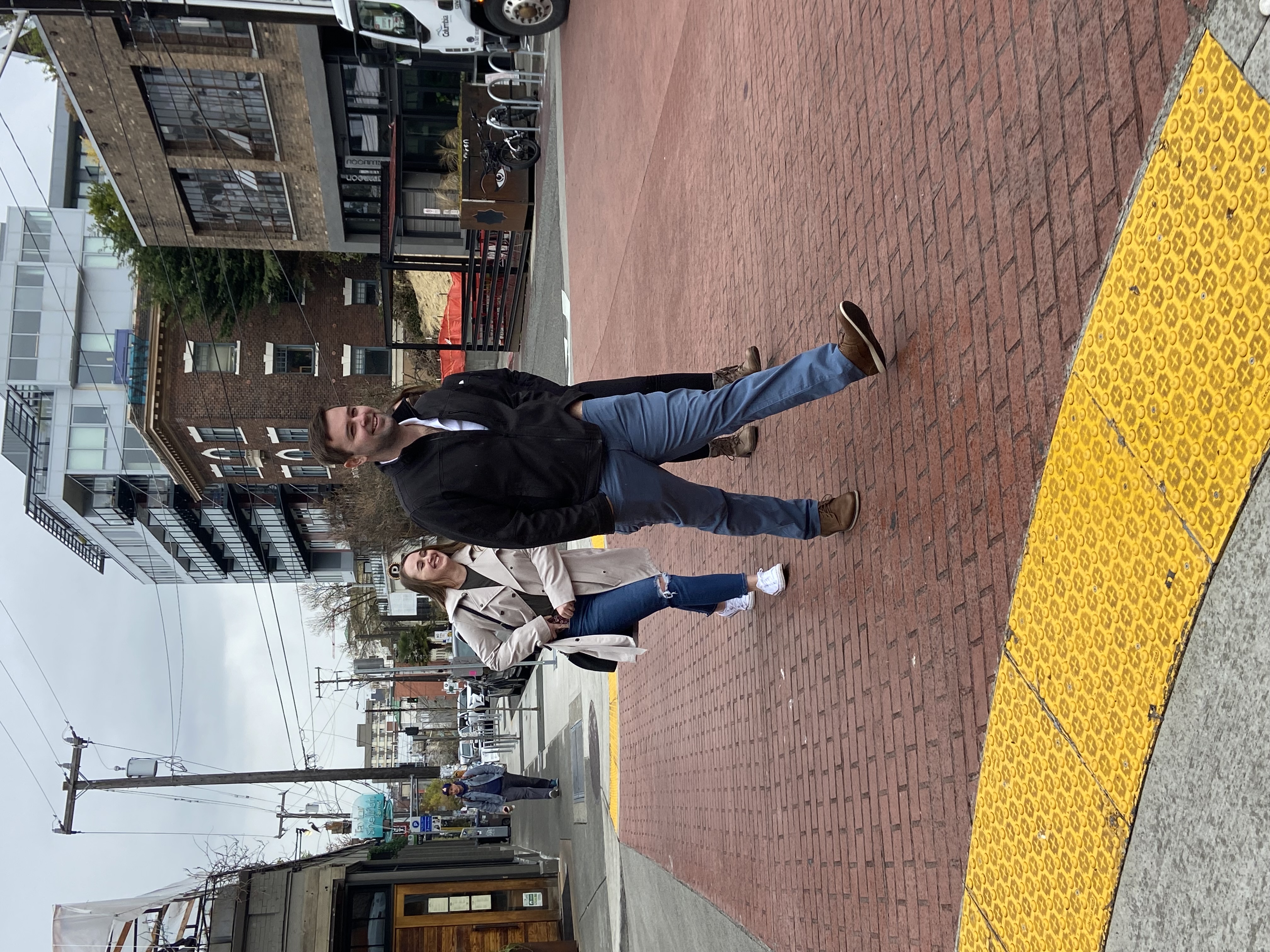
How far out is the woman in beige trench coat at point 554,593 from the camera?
5934 mm

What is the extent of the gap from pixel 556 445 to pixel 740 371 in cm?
178

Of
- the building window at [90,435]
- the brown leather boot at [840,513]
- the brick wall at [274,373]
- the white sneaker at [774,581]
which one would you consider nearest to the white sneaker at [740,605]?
the white sneaker at [774,581]

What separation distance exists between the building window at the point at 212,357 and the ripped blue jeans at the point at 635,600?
27.0 metres

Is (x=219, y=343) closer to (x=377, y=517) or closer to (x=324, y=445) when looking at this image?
(x=377, y=517)

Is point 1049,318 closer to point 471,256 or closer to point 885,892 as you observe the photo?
point 885,892

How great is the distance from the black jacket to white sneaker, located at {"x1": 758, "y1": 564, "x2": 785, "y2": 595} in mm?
1698

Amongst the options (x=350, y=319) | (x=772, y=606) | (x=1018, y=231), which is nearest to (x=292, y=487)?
(x=350, y=319)

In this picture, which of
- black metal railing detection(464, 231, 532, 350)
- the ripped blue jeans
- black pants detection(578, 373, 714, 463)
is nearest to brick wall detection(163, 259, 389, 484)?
black metal railing detection(464, 231, 532, 350)

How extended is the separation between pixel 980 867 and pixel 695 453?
10.1 ft

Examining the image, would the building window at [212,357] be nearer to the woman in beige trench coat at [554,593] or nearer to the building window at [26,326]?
the building window at [26,326]

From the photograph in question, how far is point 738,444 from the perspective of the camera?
704 centimetres

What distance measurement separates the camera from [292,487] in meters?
41.2

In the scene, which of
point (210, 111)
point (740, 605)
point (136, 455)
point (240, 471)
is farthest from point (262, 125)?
point (136, 455)

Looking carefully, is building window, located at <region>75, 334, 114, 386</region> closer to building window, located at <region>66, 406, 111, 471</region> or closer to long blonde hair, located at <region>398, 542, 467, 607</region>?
building window, located at <region>66, 406, 111, 471</region>
